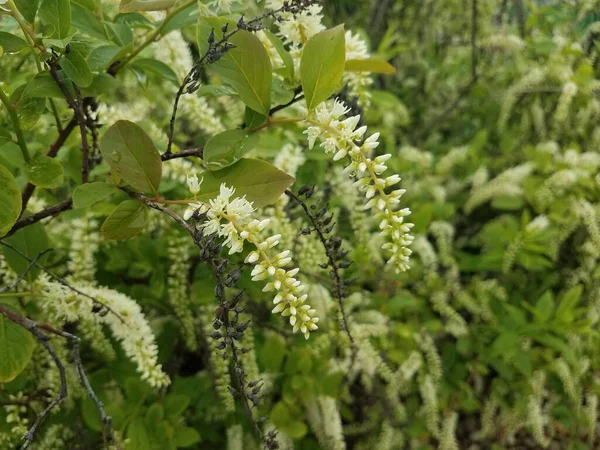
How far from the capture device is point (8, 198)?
684 mm

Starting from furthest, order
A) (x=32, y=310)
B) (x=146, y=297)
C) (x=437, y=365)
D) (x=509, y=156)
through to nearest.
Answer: (x=509, y=156), (x=437, y=365), (x=146, y=297), (x=32, y=310)

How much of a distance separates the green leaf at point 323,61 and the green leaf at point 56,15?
11.5 inches

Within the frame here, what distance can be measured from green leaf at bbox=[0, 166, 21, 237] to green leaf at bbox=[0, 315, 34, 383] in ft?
0.65

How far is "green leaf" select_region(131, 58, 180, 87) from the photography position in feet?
2.95

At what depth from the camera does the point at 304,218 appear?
1264mm

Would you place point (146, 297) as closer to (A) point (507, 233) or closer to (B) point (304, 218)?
(B) point (304, 218)

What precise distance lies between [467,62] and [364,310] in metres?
1.84

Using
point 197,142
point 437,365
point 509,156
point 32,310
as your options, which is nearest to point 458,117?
point 509,156

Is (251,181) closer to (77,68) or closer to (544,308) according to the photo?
(77,68)

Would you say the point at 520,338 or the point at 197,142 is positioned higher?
the point at 197,142

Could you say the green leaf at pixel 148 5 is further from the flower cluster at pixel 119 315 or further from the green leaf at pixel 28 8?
the flower cluster at pixel 119 315

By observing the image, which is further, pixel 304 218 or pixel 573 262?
pixel 573 262

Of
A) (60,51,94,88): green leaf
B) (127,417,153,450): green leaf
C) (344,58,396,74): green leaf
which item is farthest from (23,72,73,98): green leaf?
(127,417,153,450): green leaf

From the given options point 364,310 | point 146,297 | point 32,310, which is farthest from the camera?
point 364,310
